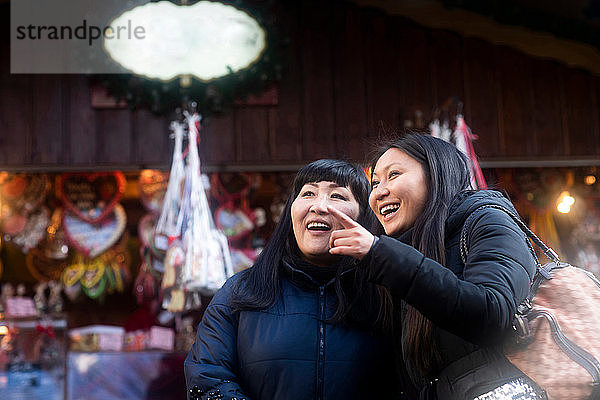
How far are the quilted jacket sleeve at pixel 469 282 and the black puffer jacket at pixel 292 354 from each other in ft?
1.76

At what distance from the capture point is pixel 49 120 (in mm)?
4223

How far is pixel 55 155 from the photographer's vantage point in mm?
4176

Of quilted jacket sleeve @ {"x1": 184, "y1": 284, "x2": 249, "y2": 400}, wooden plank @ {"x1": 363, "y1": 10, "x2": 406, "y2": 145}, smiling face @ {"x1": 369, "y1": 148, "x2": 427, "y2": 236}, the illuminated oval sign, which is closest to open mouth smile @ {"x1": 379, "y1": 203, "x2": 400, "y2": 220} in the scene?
smiling face @ {"x1": 369, "y1": 148, "x2": 427, "y2": 236}

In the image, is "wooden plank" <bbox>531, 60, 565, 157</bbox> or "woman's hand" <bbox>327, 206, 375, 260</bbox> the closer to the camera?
"woman's hand" <bbox>327, 206, 375, 260</bbox>

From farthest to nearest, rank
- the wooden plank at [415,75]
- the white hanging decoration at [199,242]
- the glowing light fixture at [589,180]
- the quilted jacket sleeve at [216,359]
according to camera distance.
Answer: the glowing light fixture at [589,180], the wooden plank at [415,75], the white hanging decoration at [199,242], the quilted jacket sleeve at [216,359]

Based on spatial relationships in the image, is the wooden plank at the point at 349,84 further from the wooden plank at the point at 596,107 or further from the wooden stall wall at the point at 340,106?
the wooden plank at the point at 596,107

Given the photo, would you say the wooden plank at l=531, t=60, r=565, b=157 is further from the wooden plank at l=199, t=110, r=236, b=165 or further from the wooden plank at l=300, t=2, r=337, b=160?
the wooden plank at l=199, t=110, r=236, b=165

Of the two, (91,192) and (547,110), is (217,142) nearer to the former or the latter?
(91,192)

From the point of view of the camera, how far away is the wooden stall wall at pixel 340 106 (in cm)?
420

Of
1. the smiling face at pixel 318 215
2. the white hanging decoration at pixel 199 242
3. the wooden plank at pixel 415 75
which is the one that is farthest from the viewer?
the wooden plank at pixel 415 75

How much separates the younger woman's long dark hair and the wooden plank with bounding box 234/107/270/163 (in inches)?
101

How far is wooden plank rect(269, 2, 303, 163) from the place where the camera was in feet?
13.9

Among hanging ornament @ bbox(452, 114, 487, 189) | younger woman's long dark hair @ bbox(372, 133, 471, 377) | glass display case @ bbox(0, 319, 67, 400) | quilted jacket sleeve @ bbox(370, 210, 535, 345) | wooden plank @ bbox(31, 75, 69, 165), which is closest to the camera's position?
quilted jacket sleeve @ bbox(370, 210, 535, 345)

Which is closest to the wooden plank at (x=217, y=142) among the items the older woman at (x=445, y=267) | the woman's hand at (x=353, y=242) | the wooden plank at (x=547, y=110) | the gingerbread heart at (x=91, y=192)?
the gingerbread heart at (x=91, y=192)
